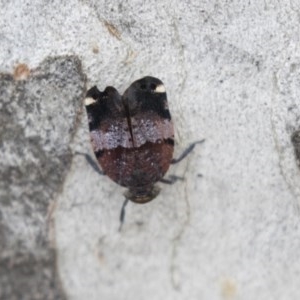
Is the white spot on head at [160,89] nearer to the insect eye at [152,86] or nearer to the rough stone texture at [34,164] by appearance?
the insect eye at [152,86]

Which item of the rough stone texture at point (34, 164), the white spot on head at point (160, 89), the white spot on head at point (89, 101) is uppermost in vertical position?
the white spot on head at point (160, 89)

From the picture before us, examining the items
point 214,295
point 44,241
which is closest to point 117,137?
point 44,241

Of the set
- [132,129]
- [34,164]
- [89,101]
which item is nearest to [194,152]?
[132,129]

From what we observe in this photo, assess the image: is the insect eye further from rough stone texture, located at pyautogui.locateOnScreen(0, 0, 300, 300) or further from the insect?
rough stone texture, located at pyautogui.locateOnScreen(0, 0, 300, 300)

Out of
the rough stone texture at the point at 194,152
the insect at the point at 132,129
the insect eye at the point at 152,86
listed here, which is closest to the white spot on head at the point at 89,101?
the insect at the point at 132,129

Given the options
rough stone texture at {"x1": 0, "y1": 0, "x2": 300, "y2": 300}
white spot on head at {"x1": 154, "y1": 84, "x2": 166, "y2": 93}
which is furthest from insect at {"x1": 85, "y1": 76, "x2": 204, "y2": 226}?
rough stone texture at {"x1": 0, "y1": 0, "x2": 300, "y2": 300}

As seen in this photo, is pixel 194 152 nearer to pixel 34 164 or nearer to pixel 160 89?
pixel 160 89

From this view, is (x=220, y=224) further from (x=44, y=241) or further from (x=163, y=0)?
(x=163, y=0)
